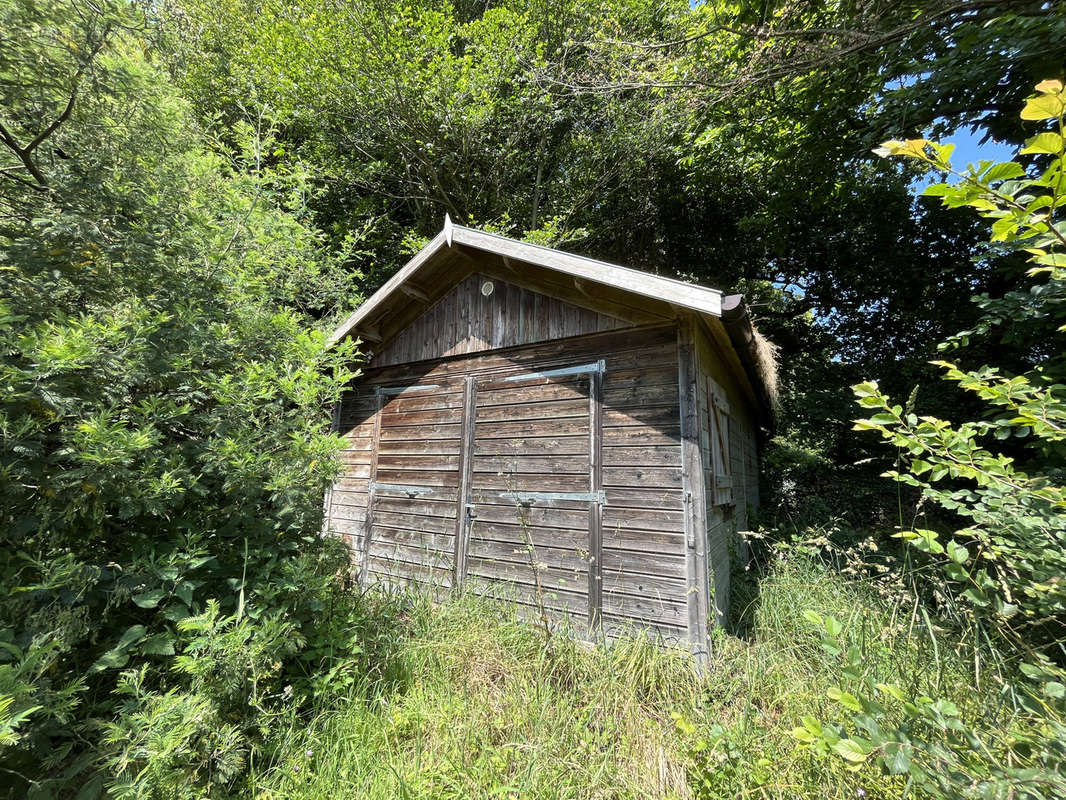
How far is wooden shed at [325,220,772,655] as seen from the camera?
3598 millimetres

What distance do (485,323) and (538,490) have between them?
6.60 ft

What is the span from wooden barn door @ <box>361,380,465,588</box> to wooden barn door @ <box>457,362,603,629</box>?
0.87 feet

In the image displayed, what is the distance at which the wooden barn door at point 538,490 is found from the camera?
12.9 ft

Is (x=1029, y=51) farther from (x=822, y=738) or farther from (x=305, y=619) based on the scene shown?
(x=305, y=619)

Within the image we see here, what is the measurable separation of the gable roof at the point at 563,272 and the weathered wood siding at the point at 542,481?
0.55 meters

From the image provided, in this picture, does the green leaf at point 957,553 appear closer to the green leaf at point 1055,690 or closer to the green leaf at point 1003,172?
the green leaf at point 1055,690

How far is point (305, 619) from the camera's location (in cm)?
276

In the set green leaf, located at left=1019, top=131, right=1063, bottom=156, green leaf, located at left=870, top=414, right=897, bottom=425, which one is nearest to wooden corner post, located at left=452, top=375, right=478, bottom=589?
green leaf, located at left=870, top=414, right=897, bottom=425

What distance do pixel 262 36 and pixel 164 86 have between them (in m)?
8.73

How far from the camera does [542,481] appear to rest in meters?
4.25

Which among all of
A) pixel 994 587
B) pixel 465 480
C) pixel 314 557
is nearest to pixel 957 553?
pixel 994 587

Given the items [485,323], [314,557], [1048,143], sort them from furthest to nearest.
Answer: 1. [485,323]
2. [314,557]
3. [1048,143]

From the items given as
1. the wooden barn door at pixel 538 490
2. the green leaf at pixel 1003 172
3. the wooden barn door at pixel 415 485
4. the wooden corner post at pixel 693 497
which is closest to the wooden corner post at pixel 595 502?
the wooden barn door at pixel 538 490

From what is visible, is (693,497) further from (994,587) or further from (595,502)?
(994,587)
